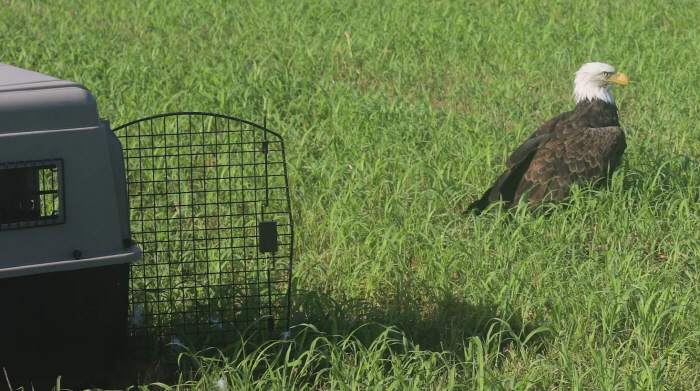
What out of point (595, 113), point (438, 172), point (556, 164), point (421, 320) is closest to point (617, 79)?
point (595, 113)

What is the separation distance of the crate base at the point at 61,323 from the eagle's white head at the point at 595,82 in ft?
12.7

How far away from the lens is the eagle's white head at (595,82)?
6352 mm

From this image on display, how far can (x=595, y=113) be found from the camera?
6.14 metres

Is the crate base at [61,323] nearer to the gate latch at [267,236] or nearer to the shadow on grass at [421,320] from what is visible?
the gate latch at [267,236]

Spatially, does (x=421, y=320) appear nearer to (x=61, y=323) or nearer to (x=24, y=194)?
(x=61, y=323)

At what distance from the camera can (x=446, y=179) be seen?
6.08 meters

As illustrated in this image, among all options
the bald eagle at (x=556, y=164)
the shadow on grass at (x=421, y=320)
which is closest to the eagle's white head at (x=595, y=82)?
the bald eagle at (x=556, y=164)

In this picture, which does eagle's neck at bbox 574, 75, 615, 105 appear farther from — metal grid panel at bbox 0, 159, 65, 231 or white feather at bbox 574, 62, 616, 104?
metal grid panel at bbox 0, 159, 65, 231

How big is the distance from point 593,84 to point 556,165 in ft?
3.12

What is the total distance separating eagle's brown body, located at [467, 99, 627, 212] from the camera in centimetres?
568

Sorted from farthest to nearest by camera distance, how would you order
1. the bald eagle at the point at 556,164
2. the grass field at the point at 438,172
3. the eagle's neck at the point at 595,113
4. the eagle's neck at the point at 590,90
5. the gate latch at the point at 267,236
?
the eagle's neck at the point at 590,90 < the eagle's neck at the point at 595,113 < the bald eagle at the point at 556,164 < the grass field at the point at 438,172 < the gate latch at the point at 267,236

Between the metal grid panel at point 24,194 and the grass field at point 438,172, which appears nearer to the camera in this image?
the metal grid panel at point 24,194

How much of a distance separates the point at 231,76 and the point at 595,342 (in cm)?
518

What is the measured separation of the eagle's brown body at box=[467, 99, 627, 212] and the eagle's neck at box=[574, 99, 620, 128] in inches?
7.7
